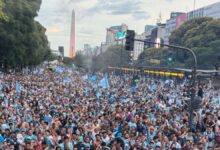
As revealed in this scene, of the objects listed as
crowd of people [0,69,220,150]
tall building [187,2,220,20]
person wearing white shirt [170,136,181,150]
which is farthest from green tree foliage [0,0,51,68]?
tall building [187,2,220,20]

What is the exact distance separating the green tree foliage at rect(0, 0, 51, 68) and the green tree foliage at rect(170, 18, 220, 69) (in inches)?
1008

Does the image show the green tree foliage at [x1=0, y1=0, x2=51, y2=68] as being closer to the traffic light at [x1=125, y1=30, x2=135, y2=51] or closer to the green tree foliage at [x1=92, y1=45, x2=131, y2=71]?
the traffic light at [x1=125, y1=30, x2=135, y2=51]

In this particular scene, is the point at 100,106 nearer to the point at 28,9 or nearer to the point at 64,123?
the point at 64,123

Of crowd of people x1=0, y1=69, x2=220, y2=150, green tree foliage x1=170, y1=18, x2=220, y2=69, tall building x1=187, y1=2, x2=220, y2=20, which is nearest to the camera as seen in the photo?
crowd of people x1=0, y1=69, x2=220, y2=150

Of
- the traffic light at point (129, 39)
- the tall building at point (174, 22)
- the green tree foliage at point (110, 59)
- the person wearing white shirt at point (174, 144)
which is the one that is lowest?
the person wearing white shirt at point (174, 144)

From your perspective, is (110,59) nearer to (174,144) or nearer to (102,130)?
(102,130)

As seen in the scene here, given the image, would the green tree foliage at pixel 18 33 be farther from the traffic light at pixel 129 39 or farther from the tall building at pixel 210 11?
the tall building at pixel 210 11

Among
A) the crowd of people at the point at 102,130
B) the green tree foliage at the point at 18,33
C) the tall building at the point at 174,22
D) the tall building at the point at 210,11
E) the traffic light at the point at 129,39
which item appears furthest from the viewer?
the tall building at the point at 174,22

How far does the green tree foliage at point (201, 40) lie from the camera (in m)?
66.4

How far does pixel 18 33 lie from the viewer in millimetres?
42469

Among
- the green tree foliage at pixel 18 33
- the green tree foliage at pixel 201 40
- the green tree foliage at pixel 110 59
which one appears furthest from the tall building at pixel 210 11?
the green tree foliage at pixel 18 33

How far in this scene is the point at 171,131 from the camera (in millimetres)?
16516

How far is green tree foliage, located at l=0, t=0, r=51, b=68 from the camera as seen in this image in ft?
135

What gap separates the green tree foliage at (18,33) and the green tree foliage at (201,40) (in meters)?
25.6
